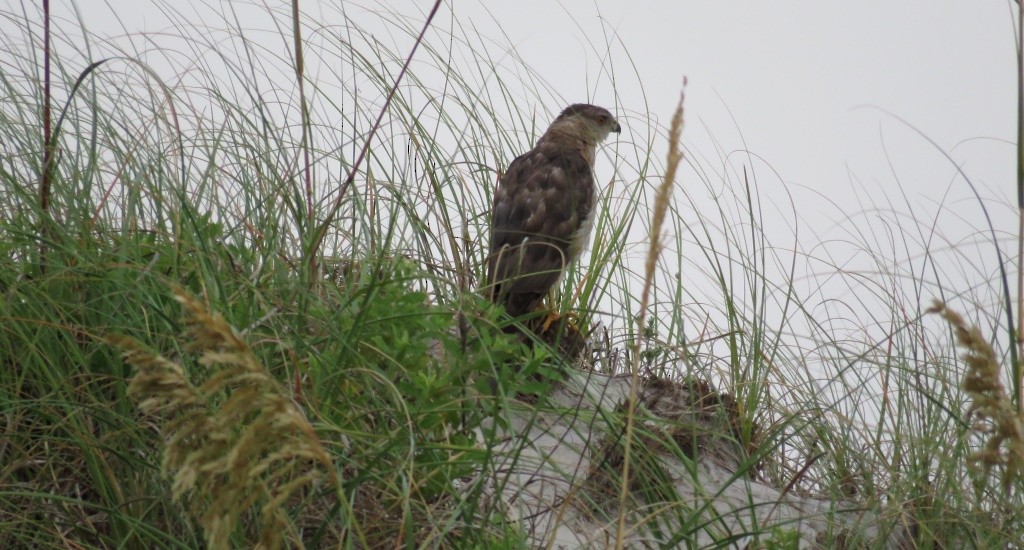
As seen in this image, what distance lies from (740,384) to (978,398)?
86.1 inches

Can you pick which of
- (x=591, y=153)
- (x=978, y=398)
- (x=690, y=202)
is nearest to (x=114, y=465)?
(x=978, y=398)

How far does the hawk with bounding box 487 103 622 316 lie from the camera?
15.8 ft

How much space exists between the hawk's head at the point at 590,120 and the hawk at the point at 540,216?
311mm

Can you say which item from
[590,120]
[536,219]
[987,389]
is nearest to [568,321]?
[536,219]

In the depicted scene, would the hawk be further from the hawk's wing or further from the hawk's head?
the hawk's head

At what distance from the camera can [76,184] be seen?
3625 millimetres

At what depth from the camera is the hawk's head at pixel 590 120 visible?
21.2 feet

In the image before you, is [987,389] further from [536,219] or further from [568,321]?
[536,219]

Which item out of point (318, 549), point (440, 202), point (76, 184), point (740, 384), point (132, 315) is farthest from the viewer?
point (440, 202)

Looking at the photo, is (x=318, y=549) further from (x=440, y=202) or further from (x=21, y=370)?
(x=440, y=202)

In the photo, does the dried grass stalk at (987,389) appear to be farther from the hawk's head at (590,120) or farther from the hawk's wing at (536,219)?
the hawk's head at (590,120)

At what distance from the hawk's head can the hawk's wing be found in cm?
68

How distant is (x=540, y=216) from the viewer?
545cm

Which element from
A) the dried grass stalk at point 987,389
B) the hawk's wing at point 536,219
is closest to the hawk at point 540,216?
the hawk's wing at point 536,219
